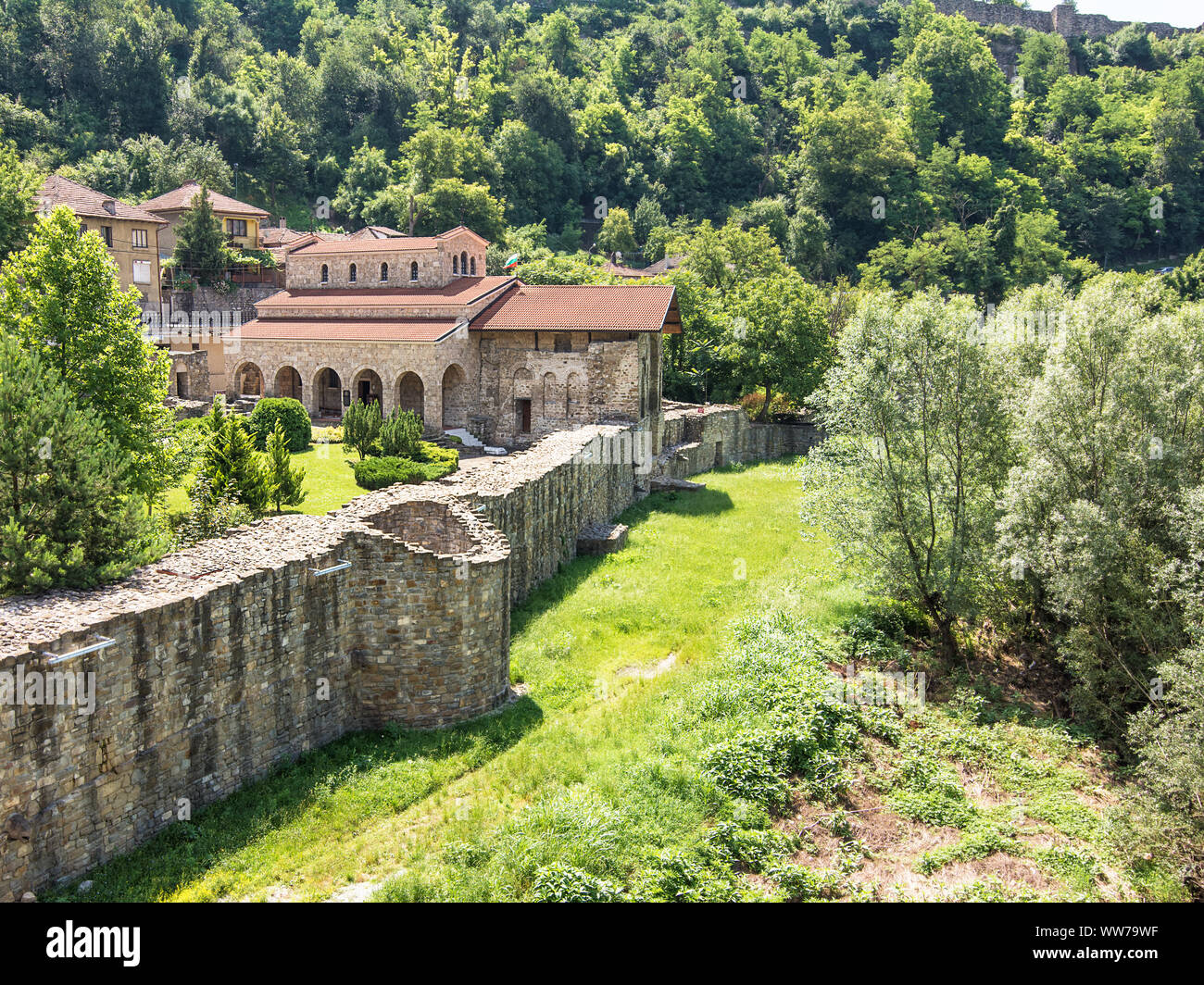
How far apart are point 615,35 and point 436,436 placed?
107 metres

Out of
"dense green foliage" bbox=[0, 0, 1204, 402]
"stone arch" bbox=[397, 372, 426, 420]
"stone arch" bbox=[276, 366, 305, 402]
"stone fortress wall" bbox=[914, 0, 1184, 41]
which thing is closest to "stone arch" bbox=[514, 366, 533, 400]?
"stone arch" bbox=[397, 372, 426, 420]

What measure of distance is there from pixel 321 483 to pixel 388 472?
2.00m

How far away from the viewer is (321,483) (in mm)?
26453

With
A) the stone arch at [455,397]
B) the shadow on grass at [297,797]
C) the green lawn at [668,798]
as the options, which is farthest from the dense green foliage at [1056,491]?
the stone arch at [455,397]

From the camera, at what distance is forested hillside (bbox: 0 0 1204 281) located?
239ft

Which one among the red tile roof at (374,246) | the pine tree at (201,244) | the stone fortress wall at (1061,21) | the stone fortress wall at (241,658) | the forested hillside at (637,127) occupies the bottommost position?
the stone fortress wall at (241,658)

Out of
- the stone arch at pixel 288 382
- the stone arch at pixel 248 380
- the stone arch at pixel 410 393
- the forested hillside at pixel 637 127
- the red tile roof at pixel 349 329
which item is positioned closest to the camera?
the red tile roof at pixel 349 329

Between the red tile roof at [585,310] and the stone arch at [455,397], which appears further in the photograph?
the stone arch at [455,397]

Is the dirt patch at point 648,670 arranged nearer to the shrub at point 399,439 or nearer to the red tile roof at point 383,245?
the shrub at point 399,439

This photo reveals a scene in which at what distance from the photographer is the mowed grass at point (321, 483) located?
74.7 feet

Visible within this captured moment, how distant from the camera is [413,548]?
44.3 ft

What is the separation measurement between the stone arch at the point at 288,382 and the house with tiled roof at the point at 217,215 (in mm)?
20693

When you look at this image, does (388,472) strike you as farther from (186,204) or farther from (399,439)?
(186,204)

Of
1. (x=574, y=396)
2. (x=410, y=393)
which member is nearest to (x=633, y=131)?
(x=410, y=393)
